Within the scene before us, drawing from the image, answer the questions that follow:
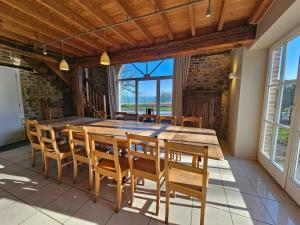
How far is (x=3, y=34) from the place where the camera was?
287cm

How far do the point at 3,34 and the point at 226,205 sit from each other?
501 cm

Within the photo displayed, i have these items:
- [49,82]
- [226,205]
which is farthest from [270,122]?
[49,82]

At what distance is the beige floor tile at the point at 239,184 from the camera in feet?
6.54

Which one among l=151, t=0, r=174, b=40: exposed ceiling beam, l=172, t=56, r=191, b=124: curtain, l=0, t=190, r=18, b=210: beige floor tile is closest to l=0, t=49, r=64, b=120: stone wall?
l=0, t=190, r=18, b=210: beige floor tile

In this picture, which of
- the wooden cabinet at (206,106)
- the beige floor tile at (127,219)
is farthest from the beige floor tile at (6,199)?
the wooden cabinet at (206,106)

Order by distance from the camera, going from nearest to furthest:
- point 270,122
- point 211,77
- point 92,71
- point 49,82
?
point 270,122 < point 211,77 < point 49,82 < point 92,71

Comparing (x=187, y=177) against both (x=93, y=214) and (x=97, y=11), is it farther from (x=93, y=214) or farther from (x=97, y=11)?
(x=97, y=11)

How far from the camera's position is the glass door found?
198 cm

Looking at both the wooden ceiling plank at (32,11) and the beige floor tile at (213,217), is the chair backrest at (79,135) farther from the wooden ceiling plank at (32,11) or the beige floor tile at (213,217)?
the wooden ceiling plank at (32,11)

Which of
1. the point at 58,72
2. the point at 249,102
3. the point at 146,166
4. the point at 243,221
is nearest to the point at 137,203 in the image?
the point at 146,166

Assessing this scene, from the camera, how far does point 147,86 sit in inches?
211

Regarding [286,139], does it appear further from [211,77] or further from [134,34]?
[134,34]

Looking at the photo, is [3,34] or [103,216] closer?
[103,216]

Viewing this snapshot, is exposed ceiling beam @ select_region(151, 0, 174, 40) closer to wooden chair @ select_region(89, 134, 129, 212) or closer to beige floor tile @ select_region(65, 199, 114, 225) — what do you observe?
wooden chair @ select_region(89, 134, 129, 212)
